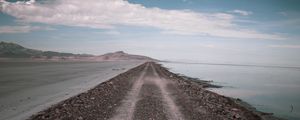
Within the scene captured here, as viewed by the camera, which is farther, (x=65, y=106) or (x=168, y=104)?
(x=168, y=104)

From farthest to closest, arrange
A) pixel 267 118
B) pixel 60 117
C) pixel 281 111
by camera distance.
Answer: pixel 281 111 → pixel 267 118 → pixel 60 117

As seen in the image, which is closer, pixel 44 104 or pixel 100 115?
pixel 100 115

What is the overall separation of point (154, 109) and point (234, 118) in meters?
4.23

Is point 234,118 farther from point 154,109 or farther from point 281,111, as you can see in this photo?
point 281,111

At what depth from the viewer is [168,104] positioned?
17094 mm

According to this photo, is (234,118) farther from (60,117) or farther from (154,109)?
(60,117)

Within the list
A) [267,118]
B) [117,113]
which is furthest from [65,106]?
[267,118]

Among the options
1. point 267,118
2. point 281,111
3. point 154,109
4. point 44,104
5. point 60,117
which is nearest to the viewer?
point 60,117

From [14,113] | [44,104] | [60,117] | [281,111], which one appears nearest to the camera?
[60,117]

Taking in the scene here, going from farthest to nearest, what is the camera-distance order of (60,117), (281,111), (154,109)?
(281,111), (154,109), (60,117)

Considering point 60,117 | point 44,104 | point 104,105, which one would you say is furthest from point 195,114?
point 44,104

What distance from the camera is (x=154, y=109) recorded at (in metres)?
15.1

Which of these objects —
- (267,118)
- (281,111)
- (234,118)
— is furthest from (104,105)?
(281,111)

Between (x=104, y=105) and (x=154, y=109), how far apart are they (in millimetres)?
3053
